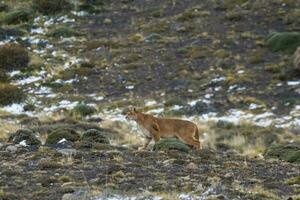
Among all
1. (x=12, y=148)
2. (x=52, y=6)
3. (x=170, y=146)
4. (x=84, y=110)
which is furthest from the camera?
(x=52, y=6)

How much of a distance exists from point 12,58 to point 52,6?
38.5ft

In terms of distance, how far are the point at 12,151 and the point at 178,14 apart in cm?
3168

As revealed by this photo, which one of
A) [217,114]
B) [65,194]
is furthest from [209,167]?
[217,114]

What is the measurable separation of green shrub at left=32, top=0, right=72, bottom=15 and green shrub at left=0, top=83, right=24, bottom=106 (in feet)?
52.6

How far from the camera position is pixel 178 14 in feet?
147

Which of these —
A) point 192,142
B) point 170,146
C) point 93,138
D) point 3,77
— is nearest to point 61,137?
point 93,138

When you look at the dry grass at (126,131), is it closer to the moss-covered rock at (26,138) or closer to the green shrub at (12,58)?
the moss-covered rock at (26,138)

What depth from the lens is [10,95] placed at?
104ft

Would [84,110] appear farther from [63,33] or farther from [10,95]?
[63,33]

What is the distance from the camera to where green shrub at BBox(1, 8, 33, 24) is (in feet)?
151

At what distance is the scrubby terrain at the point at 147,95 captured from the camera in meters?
11.5

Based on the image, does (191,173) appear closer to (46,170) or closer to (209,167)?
(209,167)

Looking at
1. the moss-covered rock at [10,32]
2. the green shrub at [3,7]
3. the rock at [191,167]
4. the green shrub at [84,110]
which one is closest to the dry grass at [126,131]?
the green shrub at [84,110]

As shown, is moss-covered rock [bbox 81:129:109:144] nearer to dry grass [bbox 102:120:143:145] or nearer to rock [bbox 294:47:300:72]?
dry grass [bbox 102:120:143:145]
